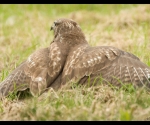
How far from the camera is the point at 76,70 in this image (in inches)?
288

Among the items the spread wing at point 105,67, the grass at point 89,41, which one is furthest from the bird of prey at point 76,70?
the grass at point 89,41

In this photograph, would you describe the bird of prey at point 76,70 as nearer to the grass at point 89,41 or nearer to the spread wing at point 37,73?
the spread wing at point 37,73

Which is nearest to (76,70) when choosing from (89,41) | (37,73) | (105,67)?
(105,67)

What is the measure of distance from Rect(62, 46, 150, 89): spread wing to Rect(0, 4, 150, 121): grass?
0.84 feet

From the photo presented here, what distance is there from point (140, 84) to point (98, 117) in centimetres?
165

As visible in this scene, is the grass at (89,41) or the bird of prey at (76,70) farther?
the bird of prey at (76,70)

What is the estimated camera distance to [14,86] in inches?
295

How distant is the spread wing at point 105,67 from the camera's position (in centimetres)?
729

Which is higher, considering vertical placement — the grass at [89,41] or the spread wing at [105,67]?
the spread wing at [105,67]

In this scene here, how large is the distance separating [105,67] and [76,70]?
40 centimetres

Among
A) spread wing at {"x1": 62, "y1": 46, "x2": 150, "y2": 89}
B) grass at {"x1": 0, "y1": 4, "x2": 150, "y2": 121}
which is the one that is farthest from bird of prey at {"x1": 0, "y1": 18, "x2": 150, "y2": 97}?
grass at {"x1": 0, "y1": 4, "x2": 150, "y2": 121}

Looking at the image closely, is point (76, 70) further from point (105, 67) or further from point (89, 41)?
point (89, 41)

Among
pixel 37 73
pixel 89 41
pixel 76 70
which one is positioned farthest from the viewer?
pixel 89 41

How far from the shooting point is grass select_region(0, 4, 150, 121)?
5.96 metres
